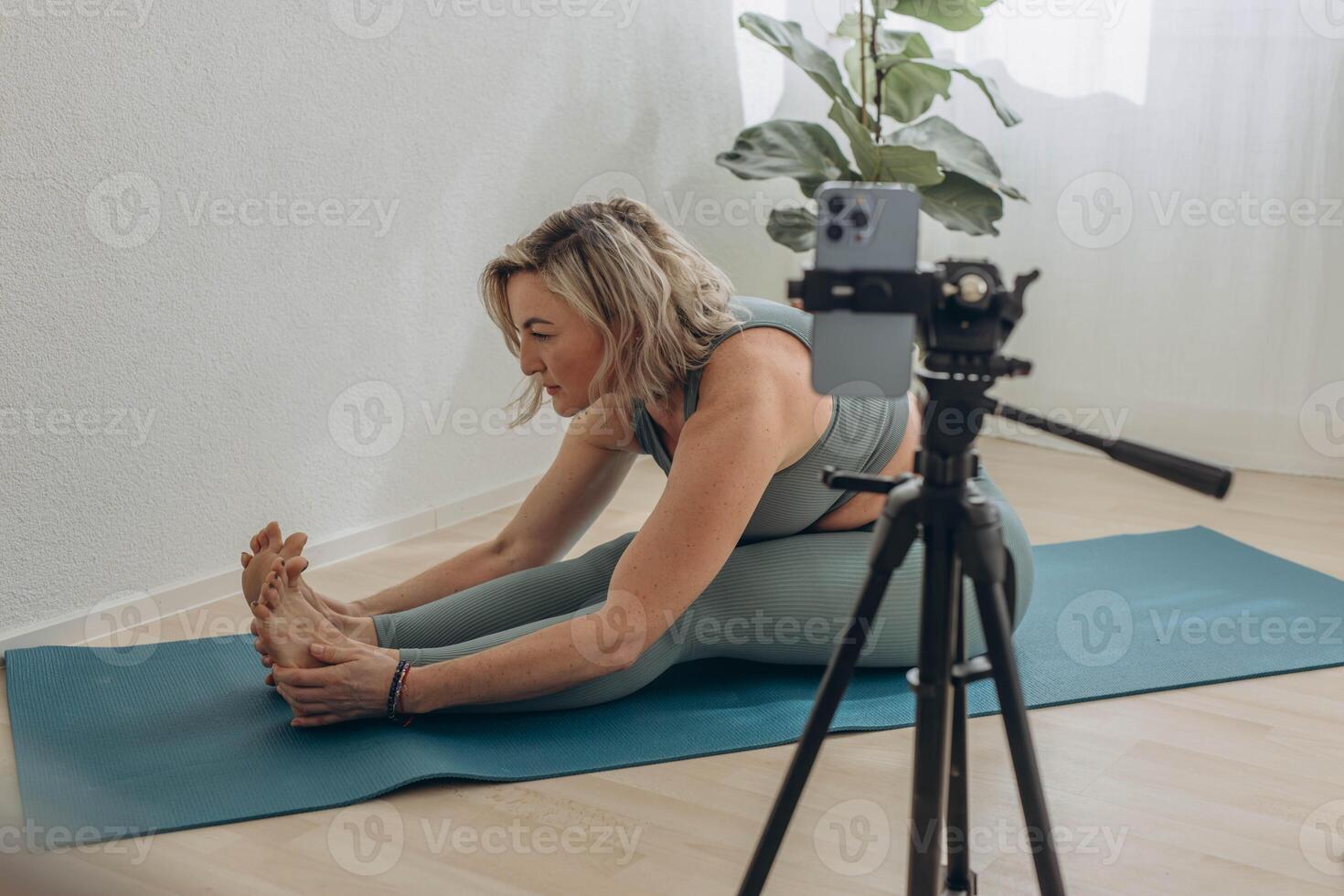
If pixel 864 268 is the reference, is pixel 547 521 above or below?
below

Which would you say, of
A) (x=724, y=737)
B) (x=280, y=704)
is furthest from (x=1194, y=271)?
(x=280, y=704)

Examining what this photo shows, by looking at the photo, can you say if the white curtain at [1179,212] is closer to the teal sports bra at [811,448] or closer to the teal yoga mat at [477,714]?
the teal yoga mat at [477,714]

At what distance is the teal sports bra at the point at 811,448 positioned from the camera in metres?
1.92

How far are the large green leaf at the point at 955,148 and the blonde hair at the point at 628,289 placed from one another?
1.59m

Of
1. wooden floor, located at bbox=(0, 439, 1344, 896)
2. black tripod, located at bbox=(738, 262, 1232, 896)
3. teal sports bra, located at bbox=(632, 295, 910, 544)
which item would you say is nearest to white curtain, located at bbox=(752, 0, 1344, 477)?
wooden floor, located at bbox=(0, 439, 1344, 896)

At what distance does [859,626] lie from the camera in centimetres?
110

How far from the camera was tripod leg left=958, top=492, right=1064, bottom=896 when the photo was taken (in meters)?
1.05

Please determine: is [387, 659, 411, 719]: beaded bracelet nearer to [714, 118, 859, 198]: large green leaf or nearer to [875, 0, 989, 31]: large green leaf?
[714, 118, 859, 198]: large green leaf

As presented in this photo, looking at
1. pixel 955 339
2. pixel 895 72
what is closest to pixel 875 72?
pixel 895 72

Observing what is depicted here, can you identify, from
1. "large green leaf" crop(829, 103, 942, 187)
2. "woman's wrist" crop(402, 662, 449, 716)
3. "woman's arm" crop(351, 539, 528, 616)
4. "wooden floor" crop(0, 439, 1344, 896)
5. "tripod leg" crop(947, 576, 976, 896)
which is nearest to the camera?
"tripod leg" crop(947, 576, 976, 896)

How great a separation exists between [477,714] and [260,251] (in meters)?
1.09

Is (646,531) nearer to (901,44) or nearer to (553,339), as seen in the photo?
(553,339)

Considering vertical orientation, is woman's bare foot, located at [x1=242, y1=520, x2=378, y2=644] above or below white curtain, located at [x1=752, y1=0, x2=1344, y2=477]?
below

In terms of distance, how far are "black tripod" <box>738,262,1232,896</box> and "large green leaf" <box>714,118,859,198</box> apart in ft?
7.64
